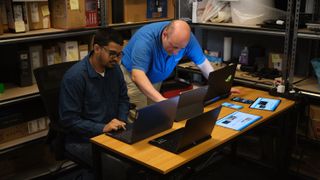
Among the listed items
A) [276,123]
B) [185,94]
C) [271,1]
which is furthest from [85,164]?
[271,1]

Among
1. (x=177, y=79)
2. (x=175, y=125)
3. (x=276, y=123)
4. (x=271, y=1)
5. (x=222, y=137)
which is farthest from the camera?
(x=177, y=79)

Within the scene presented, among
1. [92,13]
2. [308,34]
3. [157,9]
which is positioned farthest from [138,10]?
[308,34]

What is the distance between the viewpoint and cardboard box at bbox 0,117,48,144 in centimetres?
273

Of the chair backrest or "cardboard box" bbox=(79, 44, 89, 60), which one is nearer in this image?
the chair backrest

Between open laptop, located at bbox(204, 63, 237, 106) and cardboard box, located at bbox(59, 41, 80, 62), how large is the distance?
47.6 inches

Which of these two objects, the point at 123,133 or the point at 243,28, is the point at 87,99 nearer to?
the point at 123,133

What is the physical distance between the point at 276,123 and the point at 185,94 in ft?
3.48

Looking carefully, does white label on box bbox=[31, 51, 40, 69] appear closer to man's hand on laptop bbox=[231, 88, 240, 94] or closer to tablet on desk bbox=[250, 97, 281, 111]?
man's hand on laptop bbox=[231, 88, 240, 94]

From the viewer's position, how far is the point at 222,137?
1985 mm

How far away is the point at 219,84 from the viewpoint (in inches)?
99.7

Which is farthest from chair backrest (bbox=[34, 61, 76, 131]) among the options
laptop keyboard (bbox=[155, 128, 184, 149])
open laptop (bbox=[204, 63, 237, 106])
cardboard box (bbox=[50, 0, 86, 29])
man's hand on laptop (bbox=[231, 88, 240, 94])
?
man's hand on laptop (bbox=[231, 88, 240, 94])

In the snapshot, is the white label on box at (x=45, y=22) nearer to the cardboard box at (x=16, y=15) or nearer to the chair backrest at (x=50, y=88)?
the cardboard box at (x=16, y=15)

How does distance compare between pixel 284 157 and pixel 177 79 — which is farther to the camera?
pixel 177 79

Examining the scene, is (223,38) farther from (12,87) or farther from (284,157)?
(12,87)
